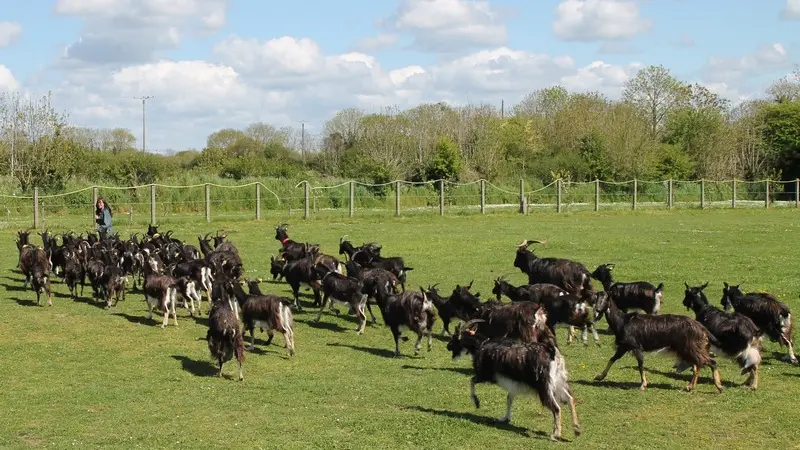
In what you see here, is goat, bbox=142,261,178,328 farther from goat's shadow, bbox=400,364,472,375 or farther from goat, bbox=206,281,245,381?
goat's shadow, bbox=400,364,472,375

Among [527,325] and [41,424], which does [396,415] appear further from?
[41,424]

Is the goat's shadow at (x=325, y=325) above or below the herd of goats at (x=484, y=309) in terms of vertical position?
below

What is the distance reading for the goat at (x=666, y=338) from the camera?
1076 centimetres

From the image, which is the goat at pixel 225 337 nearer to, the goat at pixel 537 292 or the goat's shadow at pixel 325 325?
the goat's shadow at pixel 325 325

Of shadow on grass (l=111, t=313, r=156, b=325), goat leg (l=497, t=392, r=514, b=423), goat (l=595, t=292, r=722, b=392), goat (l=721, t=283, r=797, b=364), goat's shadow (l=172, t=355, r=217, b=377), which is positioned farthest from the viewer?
shadow on grass (l=111, t=313, r=156, b=325)

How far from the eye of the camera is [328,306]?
57.3 ft

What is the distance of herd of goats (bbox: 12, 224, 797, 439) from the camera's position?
976 centimetres

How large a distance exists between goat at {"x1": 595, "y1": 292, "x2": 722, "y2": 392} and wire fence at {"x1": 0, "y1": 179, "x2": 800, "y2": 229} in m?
27.2

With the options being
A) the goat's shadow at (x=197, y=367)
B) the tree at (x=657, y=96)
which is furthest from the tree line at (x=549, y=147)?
the goat's shadow at (x=197, y=367)

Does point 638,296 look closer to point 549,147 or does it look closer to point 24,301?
point 24,301

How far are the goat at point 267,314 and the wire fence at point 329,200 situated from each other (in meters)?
22.6

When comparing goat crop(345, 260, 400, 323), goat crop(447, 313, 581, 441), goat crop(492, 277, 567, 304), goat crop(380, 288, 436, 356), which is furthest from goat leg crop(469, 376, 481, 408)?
goat crop(345, 260, 400, 323)

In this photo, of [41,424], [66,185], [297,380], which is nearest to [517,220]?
[66,185]

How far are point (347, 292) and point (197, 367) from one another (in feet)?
11.7
